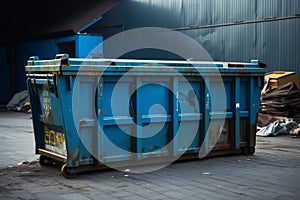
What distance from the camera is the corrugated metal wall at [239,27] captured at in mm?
14388

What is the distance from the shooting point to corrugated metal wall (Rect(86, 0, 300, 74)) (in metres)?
14.4

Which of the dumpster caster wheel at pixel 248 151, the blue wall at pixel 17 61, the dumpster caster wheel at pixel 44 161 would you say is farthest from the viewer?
the blue wall at pixel 17 61

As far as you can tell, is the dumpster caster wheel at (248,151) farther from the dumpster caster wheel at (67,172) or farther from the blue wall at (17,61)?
the blue wall at (17,61)

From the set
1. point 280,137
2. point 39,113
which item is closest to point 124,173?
point 39,113

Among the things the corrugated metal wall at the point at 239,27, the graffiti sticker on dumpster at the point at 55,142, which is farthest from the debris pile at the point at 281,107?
the graffiti sticker on dumpster at the point at 55,142

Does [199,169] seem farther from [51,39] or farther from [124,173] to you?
[51,39]

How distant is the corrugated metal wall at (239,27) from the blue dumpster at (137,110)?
21.4ft

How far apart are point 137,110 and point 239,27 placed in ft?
32.2

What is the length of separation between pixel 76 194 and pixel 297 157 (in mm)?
4457

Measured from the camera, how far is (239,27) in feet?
52.6

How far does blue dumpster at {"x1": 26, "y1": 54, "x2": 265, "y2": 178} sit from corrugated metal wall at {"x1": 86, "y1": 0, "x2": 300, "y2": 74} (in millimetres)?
6525

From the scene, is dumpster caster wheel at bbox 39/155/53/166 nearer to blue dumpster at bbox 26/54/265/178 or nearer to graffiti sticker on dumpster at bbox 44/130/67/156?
blue dumpster at bbox 26/54/265/178

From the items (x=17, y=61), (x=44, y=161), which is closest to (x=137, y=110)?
(x=44, y=161)

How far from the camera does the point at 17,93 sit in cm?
2105
